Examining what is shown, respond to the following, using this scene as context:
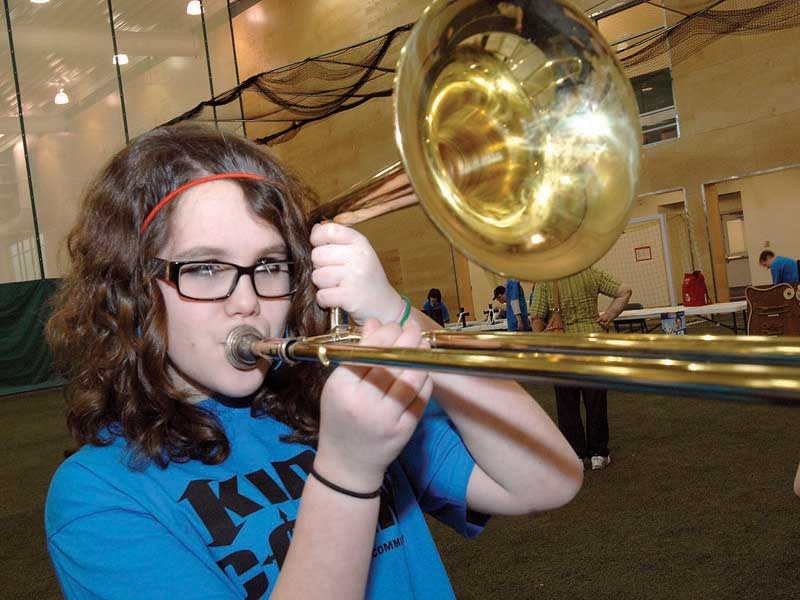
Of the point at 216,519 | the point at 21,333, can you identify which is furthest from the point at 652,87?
the point at 216,519

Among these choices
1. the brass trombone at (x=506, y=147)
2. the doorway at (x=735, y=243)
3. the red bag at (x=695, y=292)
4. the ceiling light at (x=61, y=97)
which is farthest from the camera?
the doorway at (x=735, y=243)

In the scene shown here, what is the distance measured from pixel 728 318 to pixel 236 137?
1311 cm

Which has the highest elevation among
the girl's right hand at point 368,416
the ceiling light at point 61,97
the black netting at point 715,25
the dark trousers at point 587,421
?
the ceiling light at point 61,97

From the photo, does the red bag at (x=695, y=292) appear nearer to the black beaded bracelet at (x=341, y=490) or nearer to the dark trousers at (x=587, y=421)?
the dark trousers at (x=587, y=421)

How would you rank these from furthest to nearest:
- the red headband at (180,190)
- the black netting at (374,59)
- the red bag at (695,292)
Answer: the red bag at (695,292) < the black netting at (374,59) < the red headband at (180,190)

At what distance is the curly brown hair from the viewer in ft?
3.73

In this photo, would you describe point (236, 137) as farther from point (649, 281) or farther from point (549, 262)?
point (649, 281)

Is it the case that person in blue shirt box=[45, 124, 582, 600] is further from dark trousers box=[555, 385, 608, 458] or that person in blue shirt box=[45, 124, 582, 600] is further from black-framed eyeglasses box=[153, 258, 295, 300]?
dark trousers box=[555, 385, 608, 458]

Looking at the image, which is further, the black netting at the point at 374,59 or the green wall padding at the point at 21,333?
the green wall padding at the point at 21,333

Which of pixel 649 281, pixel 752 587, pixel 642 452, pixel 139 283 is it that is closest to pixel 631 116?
pixel 139 283

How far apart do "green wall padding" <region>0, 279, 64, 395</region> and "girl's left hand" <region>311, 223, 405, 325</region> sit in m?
12.7

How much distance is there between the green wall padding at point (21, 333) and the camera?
1252cm

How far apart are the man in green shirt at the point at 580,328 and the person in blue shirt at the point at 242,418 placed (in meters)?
3.28

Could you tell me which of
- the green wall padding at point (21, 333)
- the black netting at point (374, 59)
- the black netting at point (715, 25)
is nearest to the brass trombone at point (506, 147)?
the black netting at point (374, 59)
